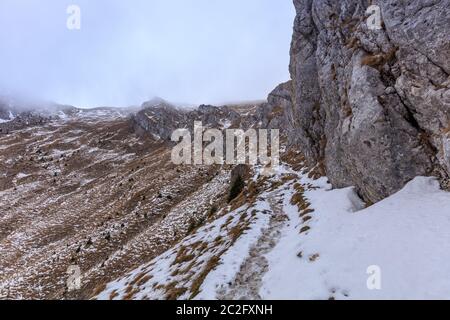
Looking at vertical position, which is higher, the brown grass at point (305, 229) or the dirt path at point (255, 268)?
the brown grass at point (305, 229)

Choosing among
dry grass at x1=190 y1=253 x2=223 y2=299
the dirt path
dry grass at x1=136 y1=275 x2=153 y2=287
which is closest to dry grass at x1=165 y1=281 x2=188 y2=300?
dry grass at x1=190 y1=253 x2=223 y2=299

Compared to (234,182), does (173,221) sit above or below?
below

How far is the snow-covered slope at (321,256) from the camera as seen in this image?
33.4 ft

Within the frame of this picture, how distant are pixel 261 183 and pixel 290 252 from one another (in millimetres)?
21777

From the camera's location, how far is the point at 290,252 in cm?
1506

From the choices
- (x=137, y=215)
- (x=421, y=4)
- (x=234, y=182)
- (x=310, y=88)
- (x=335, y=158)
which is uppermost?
(x=421, y=4)

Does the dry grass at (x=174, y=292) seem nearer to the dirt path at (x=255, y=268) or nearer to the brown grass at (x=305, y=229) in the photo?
the dirt path at (x=255, y=268)

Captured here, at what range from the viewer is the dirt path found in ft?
42.2

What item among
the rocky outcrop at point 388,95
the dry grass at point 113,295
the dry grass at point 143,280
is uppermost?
the rocky outcrop at point 388,95

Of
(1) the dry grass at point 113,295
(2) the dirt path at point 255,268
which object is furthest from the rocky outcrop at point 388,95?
(1) the dry grass at point 113,295

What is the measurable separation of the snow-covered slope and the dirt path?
2.0 inches

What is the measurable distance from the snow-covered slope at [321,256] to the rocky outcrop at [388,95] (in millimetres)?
1504
